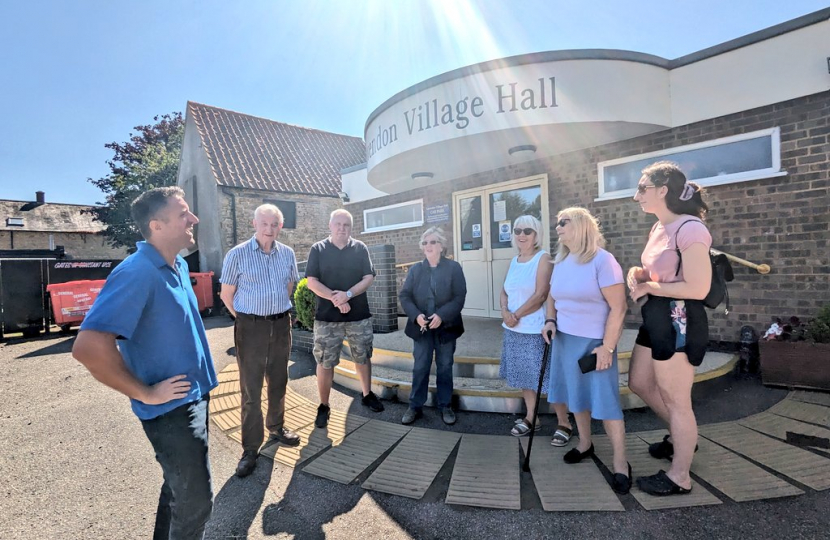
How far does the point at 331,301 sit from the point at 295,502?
1591 mm

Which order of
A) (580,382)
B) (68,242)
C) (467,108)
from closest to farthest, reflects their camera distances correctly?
(580,382), (467,108), (68,242)

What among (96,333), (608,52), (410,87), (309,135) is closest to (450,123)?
(410,87)

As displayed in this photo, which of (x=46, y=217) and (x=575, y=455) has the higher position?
(x=46, y=217)

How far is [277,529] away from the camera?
7.45ft

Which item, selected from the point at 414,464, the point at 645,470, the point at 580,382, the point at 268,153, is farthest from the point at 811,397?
the point at 268,153

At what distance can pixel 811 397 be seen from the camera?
12.1ft

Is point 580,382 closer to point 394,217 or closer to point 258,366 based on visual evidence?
point 258,366

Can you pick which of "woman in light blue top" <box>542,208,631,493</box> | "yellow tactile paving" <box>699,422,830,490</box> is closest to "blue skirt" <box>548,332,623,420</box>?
"woman in light blue top" <box>542,208,631,493</box>

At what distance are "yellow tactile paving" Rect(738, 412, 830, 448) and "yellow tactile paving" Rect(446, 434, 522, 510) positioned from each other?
197cm

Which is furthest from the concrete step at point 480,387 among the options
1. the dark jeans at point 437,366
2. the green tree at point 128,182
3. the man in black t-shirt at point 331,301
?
the green tree at point 128,182

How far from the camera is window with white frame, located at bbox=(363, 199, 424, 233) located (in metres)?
7.92

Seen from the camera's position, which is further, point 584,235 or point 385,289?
point 385,289

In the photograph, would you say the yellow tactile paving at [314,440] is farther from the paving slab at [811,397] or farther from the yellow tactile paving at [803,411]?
the paving slab at [811,397]

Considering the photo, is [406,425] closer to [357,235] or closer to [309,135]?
[357,235]
